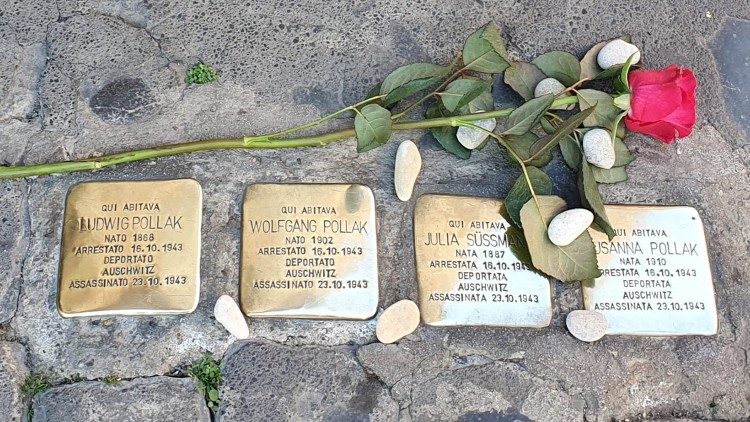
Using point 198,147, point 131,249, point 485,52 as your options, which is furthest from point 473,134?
point 131,249

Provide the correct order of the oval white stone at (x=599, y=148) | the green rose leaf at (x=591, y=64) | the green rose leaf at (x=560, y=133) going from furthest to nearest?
the green rose leaf at (x=591, y=64), the oval white stone at (x=599, y=148), the green rose leaf at (x=560, y=133)

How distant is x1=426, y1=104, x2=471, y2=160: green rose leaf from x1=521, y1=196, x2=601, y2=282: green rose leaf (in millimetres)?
178

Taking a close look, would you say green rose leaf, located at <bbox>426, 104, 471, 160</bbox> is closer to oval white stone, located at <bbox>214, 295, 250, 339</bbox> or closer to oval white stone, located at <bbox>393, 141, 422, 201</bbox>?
oval white stone, located at <bbox>393, 141, 422, 201</bbox>

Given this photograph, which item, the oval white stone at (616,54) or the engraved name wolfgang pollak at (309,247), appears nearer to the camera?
the engraved name wolfgang pollak at (309,247)

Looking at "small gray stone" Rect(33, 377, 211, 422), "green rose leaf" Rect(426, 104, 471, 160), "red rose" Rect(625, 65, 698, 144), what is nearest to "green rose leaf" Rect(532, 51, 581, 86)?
"red rose" Rect(625, 65, 698, 144)

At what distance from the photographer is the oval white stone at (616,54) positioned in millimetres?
1349

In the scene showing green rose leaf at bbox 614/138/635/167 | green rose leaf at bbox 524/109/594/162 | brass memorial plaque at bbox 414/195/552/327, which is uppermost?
green rose leaf at bbox 524/109/594/162

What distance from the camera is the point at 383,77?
55.2 inches

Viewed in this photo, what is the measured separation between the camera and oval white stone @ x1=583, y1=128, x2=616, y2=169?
1250mm

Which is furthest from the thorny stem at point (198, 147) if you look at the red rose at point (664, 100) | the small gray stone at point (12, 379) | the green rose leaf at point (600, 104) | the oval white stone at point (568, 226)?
the small gray stone at point (12, 379)

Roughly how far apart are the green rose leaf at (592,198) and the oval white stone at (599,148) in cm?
2

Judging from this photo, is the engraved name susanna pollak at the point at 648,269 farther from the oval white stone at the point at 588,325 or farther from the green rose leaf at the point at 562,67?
the green rose leaf at the point at 562,67

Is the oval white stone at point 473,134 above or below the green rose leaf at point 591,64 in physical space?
below

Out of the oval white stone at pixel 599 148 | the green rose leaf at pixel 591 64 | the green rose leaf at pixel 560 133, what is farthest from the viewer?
the green rose leaf at pixel 591 64
